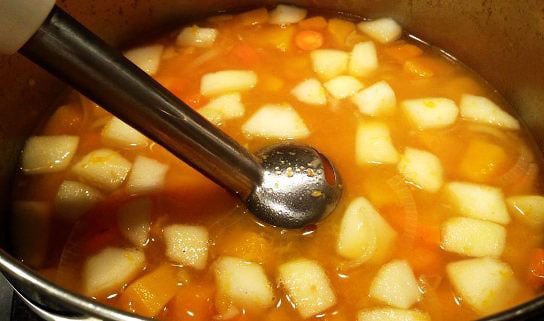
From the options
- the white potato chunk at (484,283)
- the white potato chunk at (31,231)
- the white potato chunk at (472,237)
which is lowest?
the white potato chunk at (484,283)

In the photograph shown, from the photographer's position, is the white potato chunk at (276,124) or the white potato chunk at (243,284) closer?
the white potato chunk at (243,284)

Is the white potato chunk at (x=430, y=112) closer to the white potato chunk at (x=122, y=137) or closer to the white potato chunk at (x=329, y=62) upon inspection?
the white potato chunk at (x=329, y=62)

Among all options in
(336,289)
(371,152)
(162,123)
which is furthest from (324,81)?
(162,123)

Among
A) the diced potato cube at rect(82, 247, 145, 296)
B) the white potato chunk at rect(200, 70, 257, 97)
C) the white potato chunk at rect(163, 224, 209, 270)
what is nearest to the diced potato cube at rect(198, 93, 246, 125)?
the white potato chunk at rect(200, 70, 257, 97)

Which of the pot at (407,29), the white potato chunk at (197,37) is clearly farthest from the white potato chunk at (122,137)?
the white potato chunk at (197,37)

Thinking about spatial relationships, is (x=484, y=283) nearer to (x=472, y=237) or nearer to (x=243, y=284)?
(x=472, y=237)

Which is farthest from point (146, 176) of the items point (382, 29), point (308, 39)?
point (382, 29)

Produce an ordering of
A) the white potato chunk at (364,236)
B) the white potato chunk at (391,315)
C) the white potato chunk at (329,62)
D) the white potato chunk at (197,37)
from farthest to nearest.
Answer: the white potato chunk at (197,37) < the white potato chunk at (329,62) < the white potato chunk at (364,236) < the white potato chunk at (391,315)
